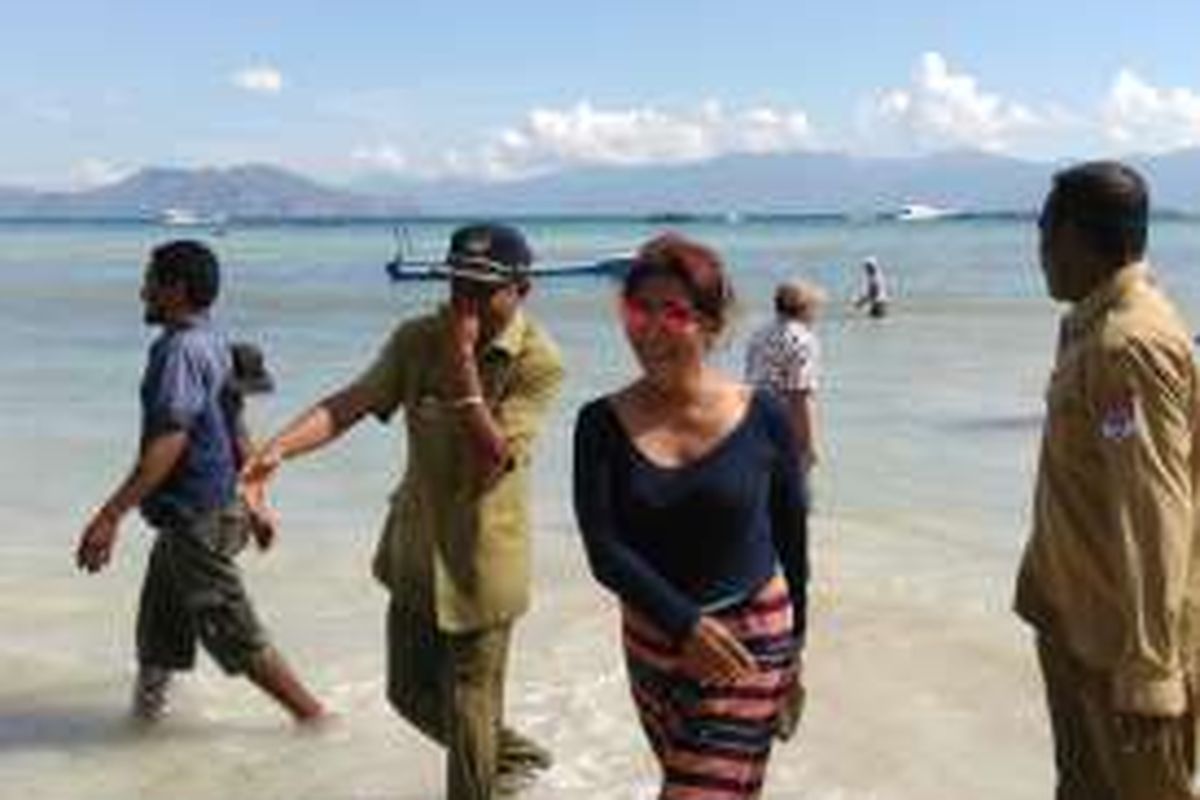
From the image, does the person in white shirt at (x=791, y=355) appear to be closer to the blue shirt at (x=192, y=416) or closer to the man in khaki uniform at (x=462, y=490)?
the blue shirt at (x=192, y=416)

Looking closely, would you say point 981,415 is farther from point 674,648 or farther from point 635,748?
point 674,648

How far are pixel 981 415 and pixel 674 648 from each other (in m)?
14.9

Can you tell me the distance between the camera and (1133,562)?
13.1 feet

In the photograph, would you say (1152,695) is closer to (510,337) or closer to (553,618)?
(510,337)

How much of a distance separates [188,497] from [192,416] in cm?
28

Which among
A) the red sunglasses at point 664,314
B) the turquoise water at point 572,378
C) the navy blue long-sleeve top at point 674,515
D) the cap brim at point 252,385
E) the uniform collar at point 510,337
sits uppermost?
the red sunglasses at point 664,314

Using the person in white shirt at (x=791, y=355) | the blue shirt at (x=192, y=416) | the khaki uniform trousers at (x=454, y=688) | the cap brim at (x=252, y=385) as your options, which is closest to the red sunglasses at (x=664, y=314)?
the khaki uniform trousers at (x=454, y=688)

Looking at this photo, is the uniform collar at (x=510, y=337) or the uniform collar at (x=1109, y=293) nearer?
the uniform collar at (x=1109, y=293)

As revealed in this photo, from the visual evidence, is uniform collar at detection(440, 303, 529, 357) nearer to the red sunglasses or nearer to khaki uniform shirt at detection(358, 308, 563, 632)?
khaki uniform shirt at detection(358, 308, 563, 632)

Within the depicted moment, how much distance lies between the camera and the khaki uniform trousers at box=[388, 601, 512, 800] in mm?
5762

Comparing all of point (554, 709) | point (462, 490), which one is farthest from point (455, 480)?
point (554, 709)

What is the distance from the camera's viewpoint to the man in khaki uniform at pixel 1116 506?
397 centimetres

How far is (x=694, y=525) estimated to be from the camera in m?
4.09

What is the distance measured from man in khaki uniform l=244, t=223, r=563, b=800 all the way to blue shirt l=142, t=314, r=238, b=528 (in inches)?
53.6
